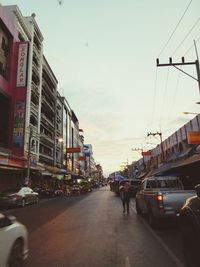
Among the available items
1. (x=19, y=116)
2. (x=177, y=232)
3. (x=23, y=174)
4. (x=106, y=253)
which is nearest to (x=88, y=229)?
(x=177, y=232)

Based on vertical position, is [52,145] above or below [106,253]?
above

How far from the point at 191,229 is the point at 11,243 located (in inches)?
121

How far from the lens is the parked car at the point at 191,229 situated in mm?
5000

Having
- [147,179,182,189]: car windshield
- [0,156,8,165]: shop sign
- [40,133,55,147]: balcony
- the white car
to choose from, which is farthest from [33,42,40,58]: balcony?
the white car

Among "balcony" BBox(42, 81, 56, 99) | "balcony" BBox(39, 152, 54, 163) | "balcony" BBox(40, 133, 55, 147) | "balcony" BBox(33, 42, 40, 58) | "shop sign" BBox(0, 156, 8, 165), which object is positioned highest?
"balcony" BBox(33, 42, 40, 58)

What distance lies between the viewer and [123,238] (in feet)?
→ 30.6

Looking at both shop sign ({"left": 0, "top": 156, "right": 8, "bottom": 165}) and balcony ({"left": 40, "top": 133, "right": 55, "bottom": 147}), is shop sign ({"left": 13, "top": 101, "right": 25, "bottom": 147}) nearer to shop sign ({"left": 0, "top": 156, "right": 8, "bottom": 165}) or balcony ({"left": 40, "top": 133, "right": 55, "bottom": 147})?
shop sign ({"left": 0, "top": 156, "right": 8, "bottom": 165})

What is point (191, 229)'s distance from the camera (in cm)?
521

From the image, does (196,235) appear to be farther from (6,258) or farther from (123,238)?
(123,238)

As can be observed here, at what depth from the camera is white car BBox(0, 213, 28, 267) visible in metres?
4.58

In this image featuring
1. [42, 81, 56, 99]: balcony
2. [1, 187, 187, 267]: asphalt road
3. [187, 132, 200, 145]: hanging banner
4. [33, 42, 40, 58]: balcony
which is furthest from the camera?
[42, 81, 56, 99]: balcony

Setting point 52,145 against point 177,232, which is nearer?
point 177,232

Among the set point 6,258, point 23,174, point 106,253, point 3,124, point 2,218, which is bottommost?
point 106,253

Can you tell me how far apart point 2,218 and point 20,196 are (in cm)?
1882
